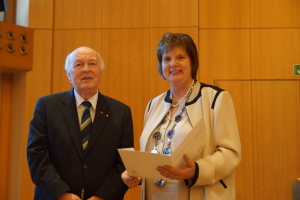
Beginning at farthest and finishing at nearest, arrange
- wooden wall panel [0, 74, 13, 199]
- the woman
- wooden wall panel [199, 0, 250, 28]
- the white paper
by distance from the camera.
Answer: wooden wall panel [0, 74, 13, 199]
wooden wall panel [199, 0, 250, 28]
the woman
the white paper

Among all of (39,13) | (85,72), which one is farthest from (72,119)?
(39,13)

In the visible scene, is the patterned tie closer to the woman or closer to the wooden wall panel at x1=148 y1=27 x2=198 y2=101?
the woman

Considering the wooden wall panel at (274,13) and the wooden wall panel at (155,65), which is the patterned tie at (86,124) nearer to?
the wooden wall panel at (155,65)

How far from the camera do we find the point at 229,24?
5266 mm

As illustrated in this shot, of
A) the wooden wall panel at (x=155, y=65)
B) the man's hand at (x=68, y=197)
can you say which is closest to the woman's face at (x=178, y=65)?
the man's hand at (x=68, y=197)

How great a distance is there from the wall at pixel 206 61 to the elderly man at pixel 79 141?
8.94 ft

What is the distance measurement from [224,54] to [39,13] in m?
3.08

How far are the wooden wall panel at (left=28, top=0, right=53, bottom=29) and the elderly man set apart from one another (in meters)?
3.20

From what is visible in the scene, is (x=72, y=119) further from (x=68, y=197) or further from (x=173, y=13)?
(x=173, y=13)

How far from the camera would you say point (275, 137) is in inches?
199

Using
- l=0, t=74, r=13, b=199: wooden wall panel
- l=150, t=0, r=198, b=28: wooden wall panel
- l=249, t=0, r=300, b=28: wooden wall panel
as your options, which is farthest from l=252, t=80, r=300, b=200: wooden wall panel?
l=0, t=74, r=13, b=199: wooden wall panel

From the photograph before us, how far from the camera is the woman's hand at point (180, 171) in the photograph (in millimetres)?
1800

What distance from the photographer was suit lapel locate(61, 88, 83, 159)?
91.4 inches

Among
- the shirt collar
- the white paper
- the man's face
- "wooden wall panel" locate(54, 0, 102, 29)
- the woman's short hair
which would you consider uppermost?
"wooden wall panel" locate(54, 0, 102, 29)
